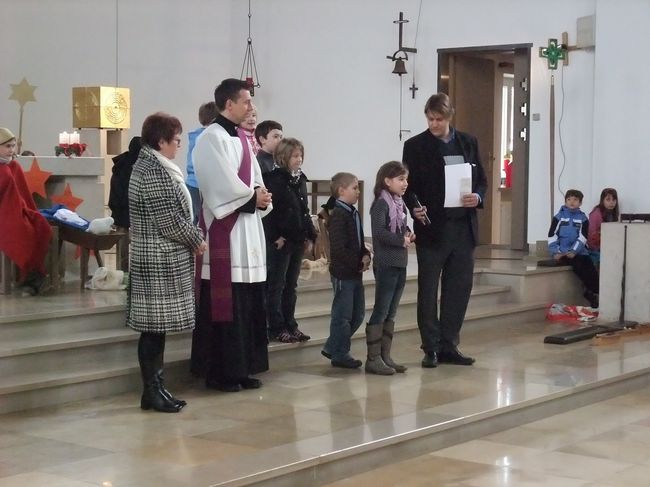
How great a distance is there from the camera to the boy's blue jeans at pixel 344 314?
619cm

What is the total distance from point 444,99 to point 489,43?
552cm

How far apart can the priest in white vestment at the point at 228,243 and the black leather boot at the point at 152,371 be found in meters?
0.44

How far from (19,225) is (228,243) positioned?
5.94ft

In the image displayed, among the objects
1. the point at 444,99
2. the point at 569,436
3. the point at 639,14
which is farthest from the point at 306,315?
the point at 639,14

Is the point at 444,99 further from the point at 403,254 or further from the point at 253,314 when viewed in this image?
the point at 253,314

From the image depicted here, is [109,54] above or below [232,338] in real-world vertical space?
above

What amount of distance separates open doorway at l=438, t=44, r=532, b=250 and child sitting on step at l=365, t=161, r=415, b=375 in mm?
5499

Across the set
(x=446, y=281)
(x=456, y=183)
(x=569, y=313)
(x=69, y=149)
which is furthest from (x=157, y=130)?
(x=569, y=313)

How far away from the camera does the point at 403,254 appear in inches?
245

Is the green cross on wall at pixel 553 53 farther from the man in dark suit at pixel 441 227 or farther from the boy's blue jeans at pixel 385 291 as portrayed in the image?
the boy's blue jeans at pixel 385 291

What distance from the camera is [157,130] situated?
203 inches

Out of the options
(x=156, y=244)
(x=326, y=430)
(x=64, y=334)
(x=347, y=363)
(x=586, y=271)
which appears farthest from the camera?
(x=586, y=271)

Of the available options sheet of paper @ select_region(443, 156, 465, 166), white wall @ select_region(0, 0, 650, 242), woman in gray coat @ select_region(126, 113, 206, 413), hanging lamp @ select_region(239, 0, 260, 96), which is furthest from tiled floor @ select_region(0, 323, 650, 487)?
hanging lamp @ select_region(239, 0, 260, 96)

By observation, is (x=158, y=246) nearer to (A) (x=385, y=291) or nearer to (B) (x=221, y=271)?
(B) (x=221, y=271)
